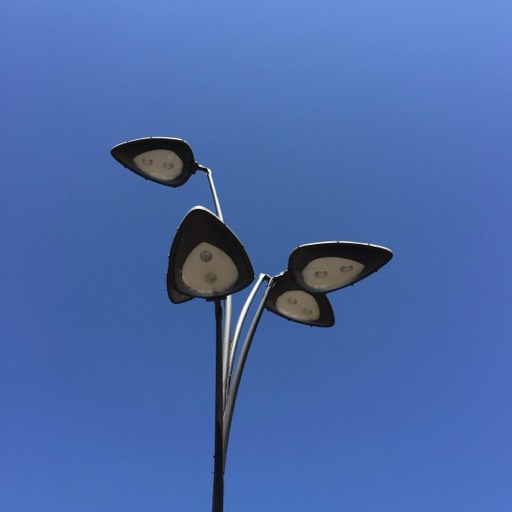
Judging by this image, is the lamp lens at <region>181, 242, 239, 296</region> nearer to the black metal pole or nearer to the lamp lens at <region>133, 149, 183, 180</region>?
the black metal pole

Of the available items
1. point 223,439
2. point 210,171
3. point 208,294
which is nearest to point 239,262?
point 208,294

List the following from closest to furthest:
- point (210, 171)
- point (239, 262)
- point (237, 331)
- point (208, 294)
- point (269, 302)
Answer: point (239, 262) → point (208, 294) → point (237, 331) → point (269, 302) → point (210, 171)

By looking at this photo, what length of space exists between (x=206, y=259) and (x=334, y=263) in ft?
5.91

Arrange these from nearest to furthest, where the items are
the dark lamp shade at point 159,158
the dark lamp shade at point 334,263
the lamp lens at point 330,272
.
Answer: the dark lamp shade at point 334,263 → the lamp lens at point 330,272 → the dark lamp shade at point 159,158

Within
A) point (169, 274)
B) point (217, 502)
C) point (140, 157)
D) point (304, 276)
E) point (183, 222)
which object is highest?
point (140, 157)

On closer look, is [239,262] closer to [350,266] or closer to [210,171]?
[350,266]

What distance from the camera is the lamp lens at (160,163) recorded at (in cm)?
851

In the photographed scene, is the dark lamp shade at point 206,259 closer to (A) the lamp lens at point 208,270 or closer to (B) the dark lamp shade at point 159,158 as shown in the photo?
(A) the lamp lens at point 208,270

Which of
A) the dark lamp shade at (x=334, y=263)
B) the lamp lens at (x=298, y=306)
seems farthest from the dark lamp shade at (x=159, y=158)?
the dark lamp shade at (x=334, y=263)

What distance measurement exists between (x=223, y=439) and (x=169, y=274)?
2012mm

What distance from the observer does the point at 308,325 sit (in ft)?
27.6

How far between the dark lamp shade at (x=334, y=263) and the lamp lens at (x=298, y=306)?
4.16 ft

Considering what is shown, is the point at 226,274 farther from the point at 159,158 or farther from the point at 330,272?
the point at 159,158

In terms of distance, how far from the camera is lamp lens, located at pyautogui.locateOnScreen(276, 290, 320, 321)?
26.9 ft
